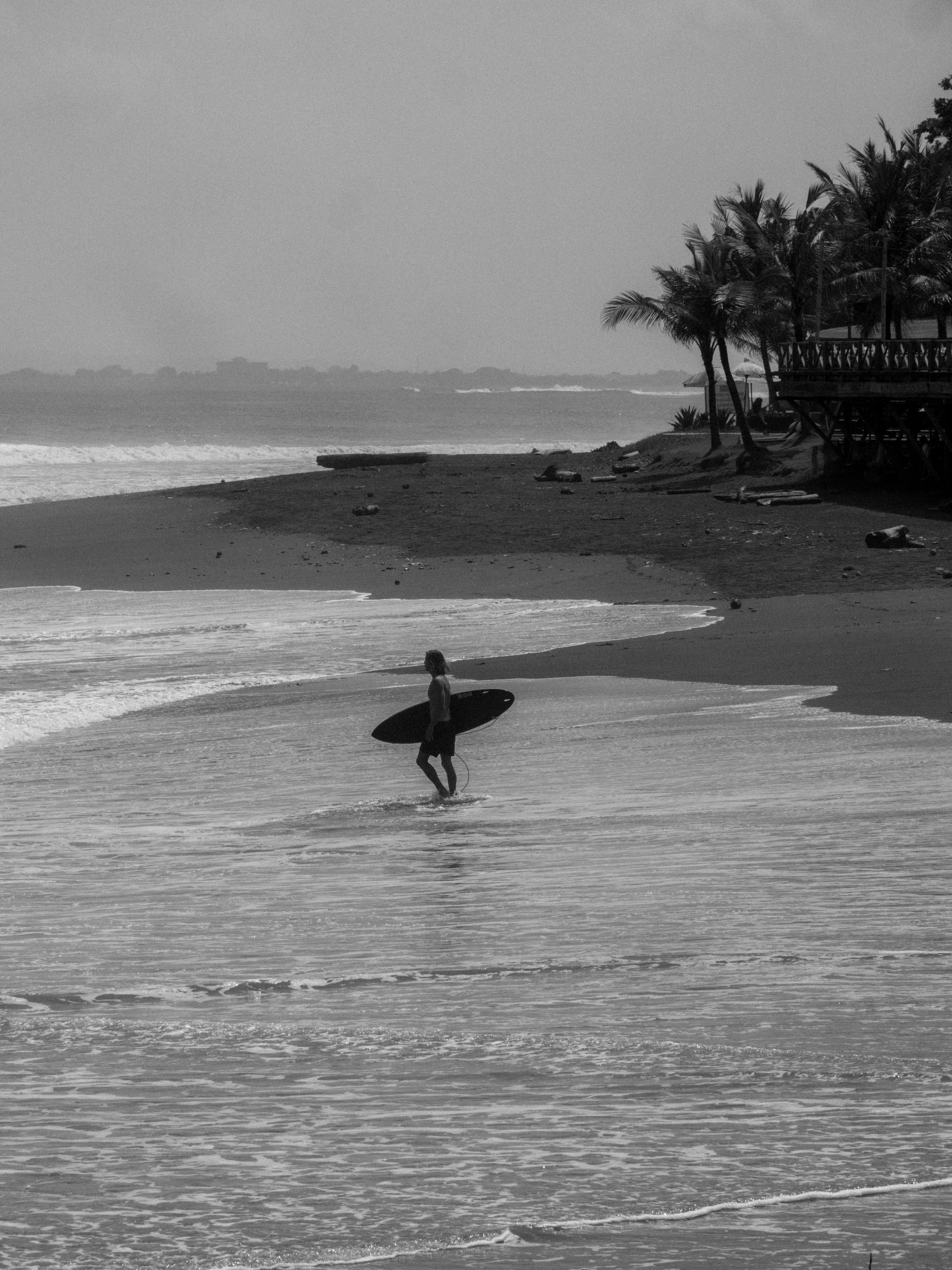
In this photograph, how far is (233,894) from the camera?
8961mm

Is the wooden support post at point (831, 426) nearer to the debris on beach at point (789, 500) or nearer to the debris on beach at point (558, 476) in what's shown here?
the debris on beach at point (789, 500)

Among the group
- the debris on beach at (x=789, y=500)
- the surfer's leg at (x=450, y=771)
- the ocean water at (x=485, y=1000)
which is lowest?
the ocean water at (x=485, y=1000)

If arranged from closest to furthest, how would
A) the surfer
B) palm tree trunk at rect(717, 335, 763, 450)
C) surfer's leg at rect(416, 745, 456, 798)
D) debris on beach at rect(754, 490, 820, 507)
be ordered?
1. surfer's leg at rect(416, 745, 456, 798)
2. the surfer
3. debris on beach at rect(754, 490, 820, 507)
4. palm tree trunk at rect(717, 335, 763, 450)

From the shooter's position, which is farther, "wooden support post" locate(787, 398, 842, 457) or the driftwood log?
the driftwood log

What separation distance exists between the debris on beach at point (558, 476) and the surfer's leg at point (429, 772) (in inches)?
1300

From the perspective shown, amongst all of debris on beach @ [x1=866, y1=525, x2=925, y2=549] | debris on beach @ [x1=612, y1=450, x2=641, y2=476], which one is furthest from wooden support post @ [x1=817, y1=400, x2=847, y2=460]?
debris on beach @ [x1=866, y1=525, x2=925, y2=549]

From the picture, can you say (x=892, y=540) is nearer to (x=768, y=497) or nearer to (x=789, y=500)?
(x=789, y=500)

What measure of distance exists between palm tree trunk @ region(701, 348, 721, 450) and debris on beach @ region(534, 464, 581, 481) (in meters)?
3.92

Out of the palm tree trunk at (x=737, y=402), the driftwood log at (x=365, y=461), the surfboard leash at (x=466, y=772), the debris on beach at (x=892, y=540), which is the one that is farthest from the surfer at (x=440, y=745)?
the driftwood log at (x=365, y=461)

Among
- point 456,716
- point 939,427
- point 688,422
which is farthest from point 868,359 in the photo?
point 456,716

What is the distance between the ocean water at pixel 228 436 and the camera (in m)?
58.2

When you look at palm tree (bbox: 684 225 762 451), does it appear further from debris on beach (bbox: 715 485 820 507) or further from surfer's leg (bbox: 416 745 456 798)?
surfer's leg (bbox: 416 745 456 798)

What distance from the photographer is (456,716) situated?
13188 millimetres

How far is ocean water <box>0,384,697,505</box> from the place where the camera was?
58.2m
